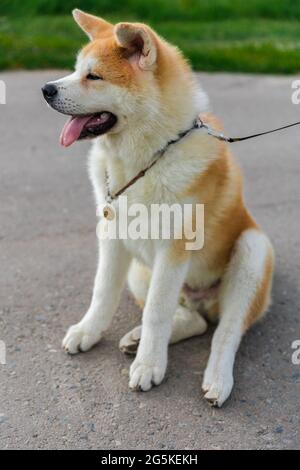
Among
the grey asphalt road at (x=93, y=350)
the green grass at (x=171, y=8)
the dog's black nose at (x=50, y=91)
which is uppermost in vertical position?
the dog's black nose at (x=50, y=91)

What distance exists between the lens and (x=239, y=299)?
325 centimetres

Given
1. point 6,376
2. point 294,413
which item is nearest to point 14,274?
point 6,376

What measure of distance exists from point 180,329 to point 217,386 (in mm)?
484

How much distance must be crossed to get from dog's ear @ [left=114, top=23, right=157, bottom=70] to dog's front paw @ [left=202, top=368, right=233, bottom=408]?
1389mm

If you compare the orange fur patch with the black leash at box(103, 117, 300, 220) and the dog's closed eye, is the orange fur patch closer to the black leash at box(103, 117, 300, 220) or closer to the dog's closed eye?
the black leash at box(103, 117, 300, 220)

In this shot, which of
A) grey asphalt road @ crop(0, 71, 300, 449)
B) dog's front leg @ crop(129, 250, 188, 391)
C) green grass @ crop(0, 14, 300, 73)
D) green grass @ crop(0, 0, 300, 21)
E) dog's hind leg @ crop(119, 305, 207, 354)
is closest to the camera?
grey asphalt road @ crop(0, 71, 300, 449)

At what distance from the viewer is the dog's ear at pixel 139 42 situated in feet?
9.36

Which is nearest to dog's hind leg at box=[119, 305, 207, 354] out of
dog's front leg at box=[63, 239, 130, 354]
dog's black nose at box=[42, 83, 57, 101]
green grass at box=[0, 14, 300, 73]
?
dog's front leg at box=[63, 239, 130, 354]

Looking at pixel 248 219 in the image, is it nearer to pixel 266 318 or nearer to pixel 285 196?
pixel 266 318

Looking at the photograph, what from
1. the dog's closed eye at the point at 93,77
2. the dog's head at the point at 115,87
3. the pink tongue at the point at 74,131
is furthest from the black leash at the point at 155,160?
the dog's closed eye at the point at 93,77

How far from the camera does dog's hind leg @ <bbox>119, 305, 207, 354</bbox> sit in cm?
323

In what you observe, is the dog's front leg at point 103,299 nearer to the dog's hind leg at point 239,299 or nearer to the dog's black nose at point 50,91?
the dog's hind leg at point 239,299

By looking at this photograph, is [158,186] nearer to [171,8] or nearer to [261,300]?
[261,300]

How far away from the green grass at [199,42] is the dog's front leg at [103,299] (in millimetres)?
4840
